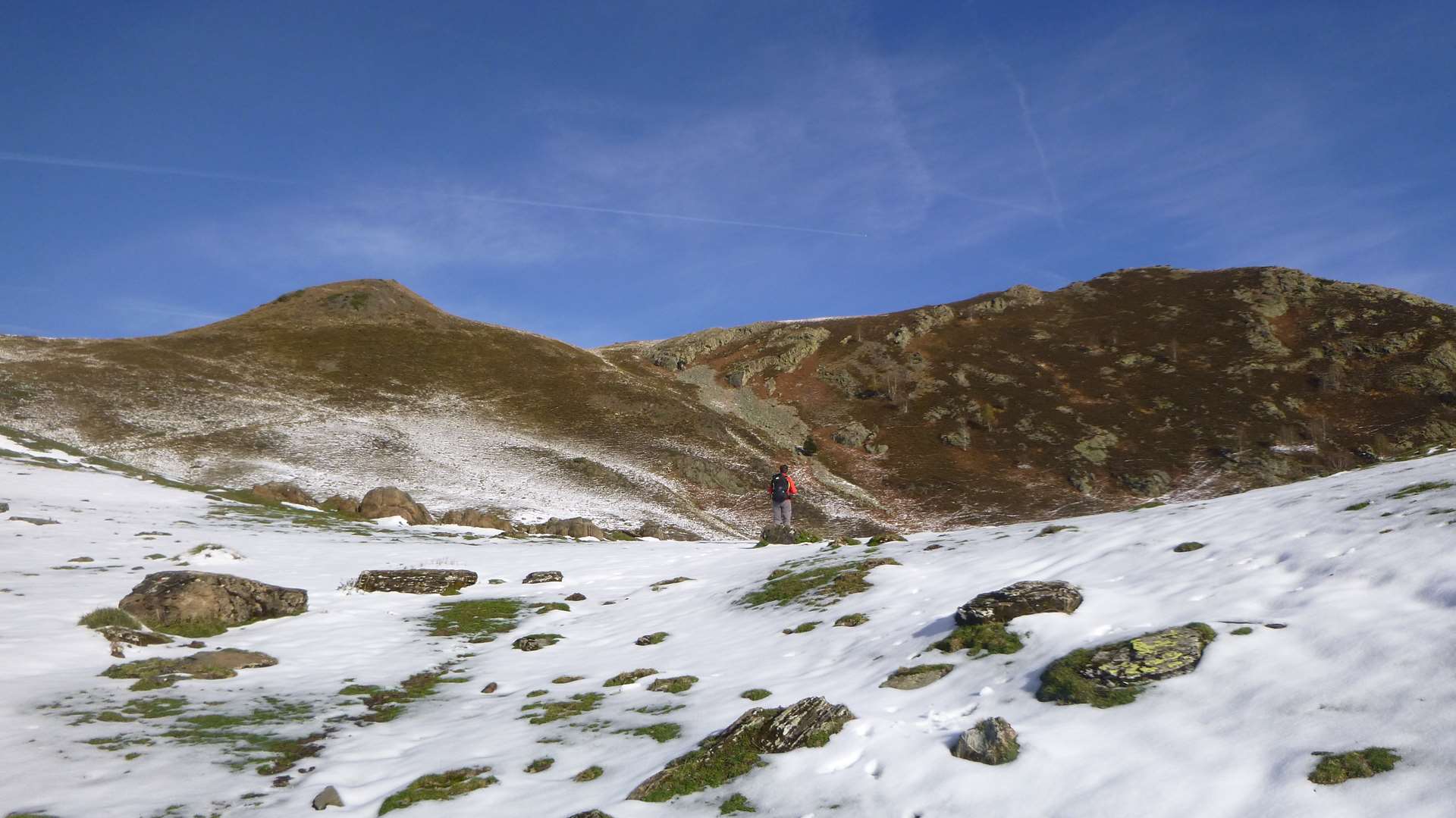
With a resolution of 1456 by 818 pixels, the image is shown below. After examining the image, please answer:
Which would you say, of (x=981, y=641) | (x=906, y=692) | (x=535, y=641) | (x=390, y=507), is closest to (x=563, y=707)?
(x=535, y=641)

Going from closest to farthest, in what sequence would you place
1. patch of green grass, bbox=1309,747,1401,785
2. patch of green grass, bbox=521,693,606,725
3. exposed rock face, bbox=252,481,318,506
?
patch of green grass, bbox=1309,747,1401,785
patch of green grass, bbox=521,693,606,725
exposed rock face, bbox=252,481,318,506

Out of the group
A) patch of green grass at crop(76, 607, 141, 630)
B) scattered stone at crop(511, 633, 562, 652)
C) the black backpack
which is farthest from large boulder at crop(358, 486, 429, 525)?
scattered stone at crop(511, 633, 562, 652)

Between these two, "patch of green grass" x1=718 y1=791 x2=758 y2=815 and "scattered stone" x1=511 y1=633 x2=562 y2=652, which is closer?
"patch of green grass" x1=718 y1=791 x2=758 y2=815

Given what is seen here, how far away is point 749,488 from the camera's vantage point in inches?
2431

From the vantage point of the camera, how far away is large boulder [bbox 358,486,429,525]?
3612 cm

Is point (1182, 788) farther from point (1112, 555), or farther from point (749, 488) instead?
point (749, 488)

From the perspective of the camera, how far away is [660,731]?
10094mm

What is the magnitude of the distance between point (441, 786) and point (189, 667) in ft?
22.5

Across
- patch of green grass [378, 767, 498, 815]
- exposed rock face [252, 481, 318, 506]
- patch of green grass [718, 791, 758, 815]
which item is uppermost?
exposed rock face [252, 481, 318, 506]

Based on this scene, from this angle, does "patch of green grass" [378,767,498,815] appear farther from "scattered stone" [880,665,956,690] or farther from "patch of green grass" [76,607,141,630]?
"patch of green grass" [76,607,141,630]

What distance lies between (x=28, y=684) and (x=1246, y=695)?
51.9 ft

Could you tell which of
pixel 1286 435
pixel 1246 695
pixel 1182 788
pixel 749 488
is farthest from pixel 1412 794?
pixel 1286 435

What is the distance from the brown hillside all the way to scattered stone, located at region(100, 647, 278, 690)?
3195 centimetres

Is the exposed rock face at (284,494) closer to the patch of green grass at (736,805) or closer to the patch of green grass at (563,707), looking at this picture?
the patch of green grass at (563,707)
